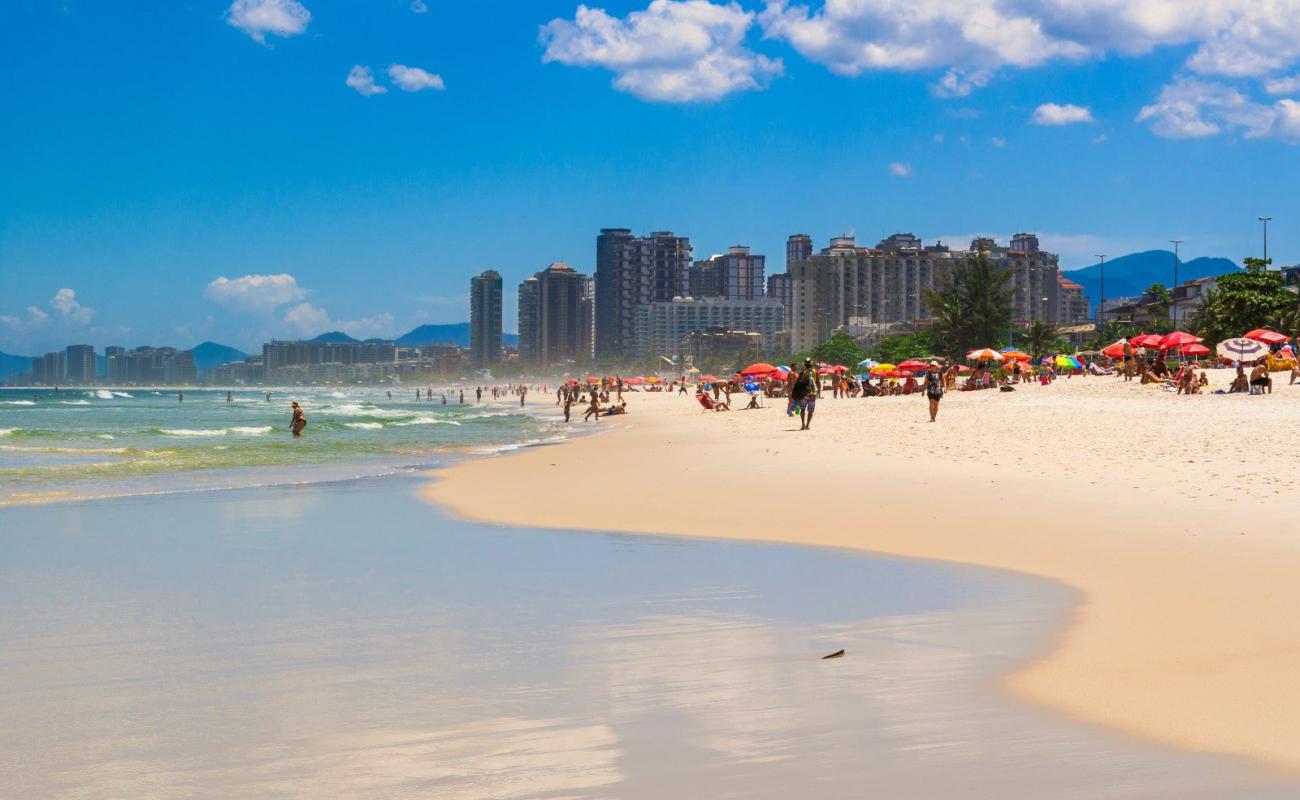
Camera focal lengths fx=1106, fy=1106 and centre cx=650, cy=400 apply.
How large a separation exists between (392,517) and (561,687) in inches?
309

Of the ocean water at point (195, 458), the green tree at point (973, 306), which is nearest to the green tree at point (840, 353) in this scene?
the green tree at point (973, 306)

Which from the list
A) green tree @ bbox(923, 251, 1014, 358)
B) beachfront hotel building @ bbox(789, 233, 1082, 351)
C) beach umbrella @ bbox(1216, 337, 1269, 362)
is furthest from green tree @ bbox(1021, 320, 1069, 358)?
beachfront hotel building @ bbox(789, 233, 1082, 351)

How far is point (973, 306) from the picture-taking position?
77750 mm

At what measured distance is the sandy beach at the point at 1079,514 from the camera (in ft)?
16.1

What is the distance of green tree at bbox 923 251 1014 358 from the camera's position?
77062mm

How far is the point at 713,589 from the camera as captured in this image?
762 centimetres

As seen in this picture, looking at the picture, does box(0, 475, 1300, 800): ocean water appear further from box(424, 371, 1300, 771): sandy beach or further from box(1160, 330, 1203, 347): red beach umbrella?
box(1160, 330, 1203, 347): red beach umbrella

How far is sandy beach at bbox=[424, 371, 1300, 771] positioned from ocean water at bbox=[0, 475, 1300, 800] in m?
0.39

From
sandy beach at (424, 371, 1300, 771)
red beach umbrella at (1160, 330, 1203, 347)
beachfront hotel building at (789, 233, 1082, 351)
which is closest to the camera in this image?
sandy beach at (424, 371, 1300, 771)

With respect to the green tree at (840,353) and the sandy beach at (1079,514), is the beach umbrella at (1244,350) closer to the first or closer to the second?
the sandy beach at (1079,514)

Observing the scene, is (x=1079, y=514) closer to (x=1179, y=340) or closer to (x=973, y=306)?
(x=1179, y=340)

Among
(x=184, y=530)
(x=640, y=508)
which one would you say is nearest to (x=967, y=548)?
(x=640, y=508)

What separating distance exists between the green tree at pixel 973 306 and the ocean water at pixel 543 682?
7166 cm

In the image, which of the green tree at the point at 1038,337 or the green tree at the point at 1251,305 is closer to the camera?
the green tree at the point at 1251,305
